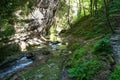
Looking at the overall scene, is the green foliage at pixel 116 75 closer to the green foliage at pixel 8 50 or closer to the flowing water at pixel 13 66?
the flowing water at pixel 13 66

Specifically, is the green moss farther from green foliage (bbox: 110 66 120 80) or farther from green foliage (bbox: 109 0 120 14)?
green foliage (bbox: 109 0 120 14)

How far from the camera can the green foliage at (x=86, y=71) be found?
886 centimetres

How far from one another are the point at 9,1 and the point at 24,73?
8256 millimetres

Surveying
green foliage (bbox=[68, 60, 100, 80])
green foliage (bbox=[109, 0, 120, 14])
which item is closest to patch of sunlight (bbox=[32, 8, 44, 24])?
green foliage (bbox=[109, 0, 120, 14])

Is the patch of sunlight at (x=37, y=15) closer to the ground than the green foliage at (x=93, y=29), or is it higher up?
higher up

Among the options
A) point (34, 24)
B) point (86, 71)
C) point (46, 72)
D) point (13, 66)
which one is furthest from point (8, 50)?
point (86, 71)

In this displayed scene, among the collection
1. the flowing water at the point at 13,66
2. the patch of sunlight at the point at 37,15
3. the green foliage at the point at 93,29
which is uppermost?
the patch of sunlight at the point at 37,15

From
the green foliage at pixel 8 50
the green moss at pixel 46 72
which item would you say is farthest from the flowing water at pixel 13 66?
the green moss at pixel 46 72

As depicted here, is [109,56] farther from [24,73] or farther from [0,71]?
[0,71]

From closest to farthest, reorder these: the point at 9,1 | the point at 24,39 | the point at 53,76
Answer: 1. the point at 53,76
2. the point at 9,1
3. the point at 24,39

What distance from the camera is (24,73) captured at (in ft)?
39.5

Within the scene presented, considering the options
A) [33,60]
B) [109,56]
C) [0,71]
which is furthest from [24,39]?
[109,56]

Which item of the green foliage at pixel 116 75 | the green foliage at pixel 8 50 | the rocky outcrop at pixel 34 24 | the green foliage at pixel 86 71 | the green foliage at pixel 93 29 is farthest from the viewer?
the rocky outcrop at pixel 34 24

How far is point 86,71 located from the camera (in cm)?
919
